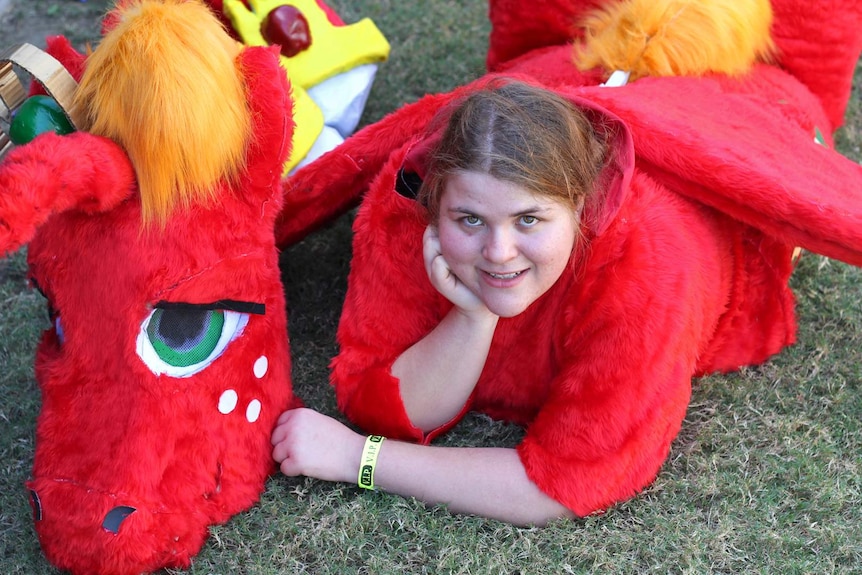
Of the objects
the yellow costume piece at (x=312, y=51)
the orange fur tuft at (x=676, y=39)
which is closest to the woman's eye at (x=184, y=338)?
the yellow costume piece at (x=312, y=51)

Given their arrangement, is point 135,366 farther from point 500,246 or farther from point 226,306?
point 500,246

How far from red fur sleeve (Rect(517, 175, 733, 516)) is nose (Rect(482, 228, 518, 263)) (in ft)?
0.52

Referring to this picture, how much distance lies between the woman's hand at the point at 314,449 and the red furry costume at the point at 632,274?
2.9 inches

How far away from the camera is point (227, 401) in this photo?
1.43 meters

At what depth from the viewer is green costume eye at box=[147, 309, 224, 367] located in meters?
1.36

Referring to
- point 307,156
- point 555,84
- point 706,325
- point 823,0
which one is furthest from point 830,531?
point 307,156

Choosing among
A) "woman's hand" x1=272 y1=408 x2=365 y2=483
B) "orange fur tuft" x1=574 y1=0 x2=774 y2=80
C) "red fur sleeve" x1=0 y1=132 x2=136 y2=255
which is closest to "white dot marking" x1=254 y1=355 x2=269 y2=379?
"woman's hand" x1=272 y1=408 x2=365 y2=483

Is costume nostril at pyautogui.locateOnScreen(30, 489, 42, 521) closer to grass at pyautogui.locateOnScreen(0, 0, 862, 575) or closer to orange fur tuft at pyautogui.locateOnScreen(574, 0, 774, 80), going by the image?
grass at pyautogui.locateOnScreen(0, 0, 862, 575)

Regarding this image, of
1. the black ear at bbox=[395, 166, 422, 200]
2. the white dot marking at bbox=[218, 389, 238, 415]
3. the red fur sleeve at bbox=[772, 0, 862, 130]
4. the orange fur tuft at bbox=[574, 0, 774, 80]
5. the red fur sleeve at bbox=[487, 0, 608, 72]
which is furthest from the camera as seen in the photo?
the red fur sleeve at bbox=[487, 0, 608, 72]

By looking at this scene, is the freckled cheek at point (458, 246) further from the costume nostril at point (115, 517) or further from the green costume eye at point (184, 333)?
the costume nostril at point (115, 517)

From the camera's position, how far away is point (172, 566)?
141 centimetres

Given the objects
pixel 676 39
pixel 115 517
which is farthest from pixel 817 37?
pixel 115 517

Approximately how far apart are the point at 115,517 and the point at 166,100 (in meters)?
0.61

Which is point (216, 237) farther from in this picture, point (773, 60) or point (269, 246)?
point (773, 60)
